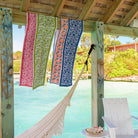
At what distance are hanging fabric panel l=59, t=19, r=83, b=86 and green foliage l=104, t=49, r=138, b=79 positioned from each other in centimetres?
1241

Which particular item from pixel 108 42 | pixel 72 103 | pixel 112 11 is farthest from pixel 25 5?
pixel 108 42

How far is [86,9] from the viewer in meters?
2.85

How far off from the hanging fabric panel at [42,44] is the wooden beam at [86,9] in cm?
54

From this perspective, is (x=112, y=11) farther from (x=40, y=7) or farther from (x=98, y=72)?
(x=40, y=7)

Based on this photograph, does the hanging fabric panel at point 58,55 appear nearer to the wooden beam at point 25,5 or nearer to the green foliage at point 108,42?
the wooden beam at point 25,5

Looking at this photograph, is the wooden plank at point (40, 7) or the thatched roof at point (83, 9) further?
the wooden plank at point (40, 7)

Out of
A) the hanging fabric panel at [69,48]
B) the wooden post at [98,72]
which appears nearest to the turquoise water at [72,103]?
the wooden post at [98,72]

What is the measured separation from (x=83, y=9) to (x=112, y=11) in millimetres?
439

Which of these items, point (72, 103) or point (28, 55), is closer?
point (28, 55)

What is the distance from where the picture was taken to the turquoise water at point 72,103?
771 centimetres

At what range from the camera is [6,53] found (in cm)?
223

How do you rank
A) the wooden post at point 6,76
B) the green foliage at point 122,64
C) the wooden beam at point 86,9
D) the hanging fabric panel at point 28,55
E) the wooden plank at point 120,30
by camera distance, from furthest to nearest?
the green foliage at point 122,64 < the wooden plank at point 120,30 < the wooden beam at point 86,9 < the hanging fabric panel at point 28,55 < the wooden post at point 6,76

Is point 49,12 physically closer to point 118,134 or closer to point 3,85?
point 3,85

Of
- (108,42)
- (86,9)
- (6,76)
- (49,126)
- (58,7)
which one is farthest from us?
(108,42)
